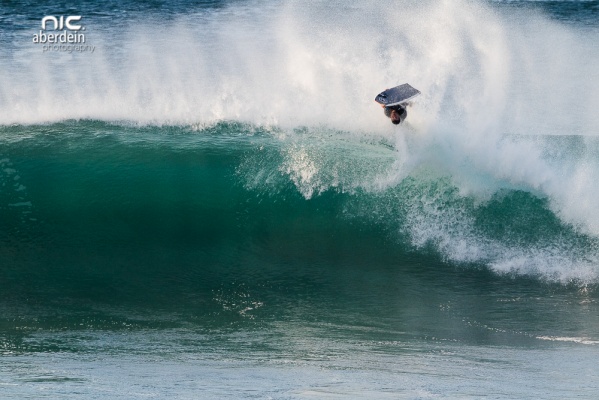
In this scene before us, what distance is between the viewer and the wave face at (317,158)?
543 inches

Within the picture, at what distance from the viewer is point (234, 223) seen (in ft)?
47.3

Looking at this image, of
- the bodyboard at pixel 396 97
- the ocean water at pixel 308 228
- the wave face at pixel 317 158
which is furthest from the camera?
the bodyboard at pixel 396 97

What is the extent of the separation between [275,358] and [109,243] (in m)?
4.30

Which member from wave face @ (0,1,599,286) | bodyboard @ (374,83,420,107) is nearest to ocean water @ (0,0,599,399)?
wave face @ (0,1,599,286)

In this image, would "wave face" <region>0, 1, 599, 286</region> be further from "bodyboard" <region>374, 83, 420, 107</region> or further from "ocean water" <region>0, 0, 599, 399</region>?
"bodyboard" <region>374, 83, 420, 107</region>

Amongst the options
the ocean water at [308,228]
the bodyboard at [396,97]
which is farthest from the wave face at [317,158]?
the bodyboard at [396,97]

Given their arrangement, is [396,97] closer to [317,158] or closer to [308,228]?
[317,158]

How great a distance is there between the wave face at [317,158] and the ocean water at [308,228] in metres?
0.04

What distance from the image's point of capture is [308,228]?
46.8 ft

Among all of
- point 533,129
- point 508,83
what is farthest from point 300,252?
point 508,83

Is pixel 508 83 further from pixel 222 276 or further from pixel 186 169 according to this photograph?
pixel 222 276

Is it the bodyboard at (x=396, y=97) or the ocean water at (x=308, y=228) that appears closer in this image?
the ocean water at (x=308, y=228)

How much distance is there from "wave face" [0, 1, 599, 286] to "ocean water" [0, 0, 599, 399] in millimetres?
43

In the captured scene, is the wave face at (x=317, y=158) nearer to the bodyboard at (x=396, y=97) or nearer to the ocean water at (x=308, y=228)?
the ocean water at (x=308, y=228)
